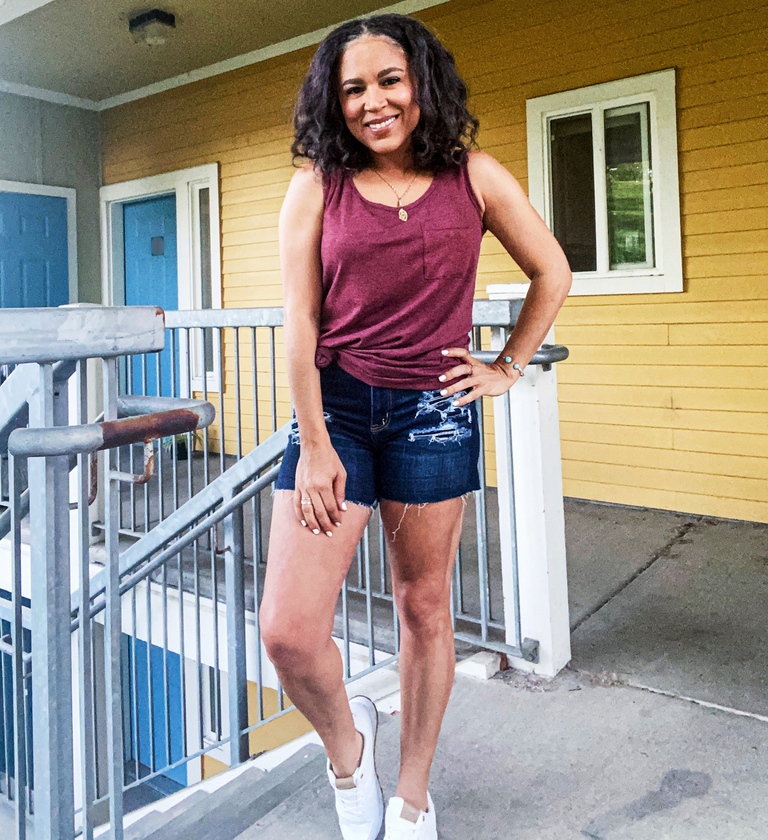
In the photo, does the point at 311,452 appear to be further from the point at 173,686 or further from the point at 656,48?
the point at 173,686

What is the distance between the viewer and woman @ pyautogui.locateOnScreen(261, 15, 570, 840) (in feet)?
4.23

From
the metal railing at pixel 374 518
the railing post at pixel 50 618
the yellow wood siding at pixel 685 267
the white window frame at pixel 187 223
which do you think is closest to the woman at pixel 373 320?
the railing post at pixel 50 618

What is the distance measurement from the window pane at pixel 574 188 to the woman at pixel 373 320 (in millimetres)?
2955

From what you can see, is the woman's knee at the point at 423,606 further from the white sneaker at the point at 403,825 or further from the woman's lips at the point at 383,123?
the woman's lips at the point at 383,123

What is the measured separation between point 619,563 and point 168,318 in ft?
6.70

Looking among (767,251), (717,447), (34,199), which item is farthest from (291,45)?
(717,447)

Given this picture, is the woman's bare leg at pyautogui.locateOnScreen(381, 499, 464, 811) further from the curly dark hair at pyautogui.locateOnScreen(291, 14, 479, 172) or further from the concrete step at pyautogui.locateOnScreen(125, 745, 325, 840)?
the curly dark hair at pyautogui.locateOnScreen(291, 14, 479, 172)

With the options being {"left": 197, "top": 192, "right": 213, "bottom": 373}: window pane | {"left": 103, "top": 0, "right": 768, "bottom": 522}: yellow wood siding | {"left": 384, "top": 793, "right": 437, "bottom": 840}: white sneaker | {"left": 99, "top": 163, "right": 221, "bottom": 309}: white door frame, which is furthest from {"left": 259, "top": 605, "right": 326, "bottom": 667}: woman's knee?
{"left": 197, "top": 192, "right": 213, "bottom": 373}: window pane

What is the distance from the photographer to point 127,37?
5.31m

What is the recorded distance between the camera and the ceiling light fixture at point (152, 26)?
4871mm

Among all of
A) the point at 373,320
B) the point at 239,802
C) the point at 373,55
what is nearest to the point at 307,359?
the point at 373,320

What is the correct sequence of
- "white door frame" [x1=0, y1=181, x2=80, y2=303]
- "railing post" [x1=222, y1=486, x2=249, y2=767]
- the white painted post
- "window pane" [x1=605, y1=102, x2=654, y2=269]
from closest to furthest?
1. the white painted post
2. "railing post" [x1=222, y1=486, x2=249, y2=767]
3. "window pane" [x1=605, y1=102, x2=654, y2=269]
4. "white door frame" [x1=0, y1=181, x2=80, y2=303]

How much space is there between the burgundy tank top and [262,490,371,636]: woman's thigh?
258 millimetres

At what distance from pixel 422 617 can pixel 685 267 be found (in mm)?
3015
